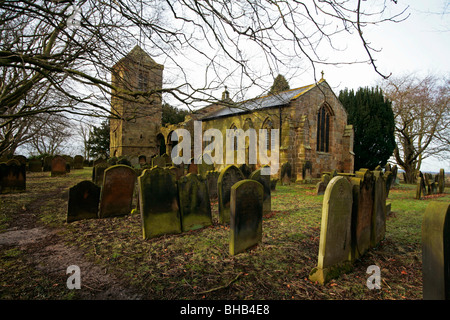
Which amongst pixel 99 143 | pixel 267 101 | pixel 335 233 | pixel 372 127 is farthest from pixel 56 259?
pixel 99 143

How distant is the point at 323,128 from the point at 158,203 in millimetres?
15635

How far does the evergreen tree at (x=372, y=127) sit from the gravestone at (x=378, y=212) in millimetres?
17017

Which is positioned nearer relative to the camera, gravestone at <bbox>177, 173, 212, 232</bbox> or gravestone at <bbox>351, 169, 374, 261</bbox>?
gravestone at <bbox>351, 169, 374, 261</bbox>

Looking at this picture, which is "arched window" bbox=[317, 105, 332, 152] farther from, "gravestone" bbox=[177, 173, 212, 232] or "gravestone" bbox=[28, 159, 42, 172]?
"gravestone" bbox=[28, 159, 42, 172]

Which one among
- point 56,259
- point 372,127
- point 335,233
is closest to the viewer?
point 335,233

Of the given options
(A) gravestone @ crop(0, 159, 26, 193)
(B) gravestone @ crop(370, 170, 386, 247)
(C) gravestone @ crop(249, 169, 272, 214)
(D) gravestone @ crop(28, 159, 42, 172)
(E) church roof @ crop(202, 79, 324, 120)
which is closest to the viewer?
(B) gravestone @ crop(370, 170, 386, 247)

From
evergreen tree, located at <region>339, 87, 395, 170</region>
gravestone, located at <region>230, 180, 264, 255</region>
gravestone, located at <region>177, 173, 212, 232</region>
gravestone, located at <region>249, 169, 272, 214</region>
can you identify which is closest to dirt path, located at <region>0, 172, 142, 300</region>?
gravestone, located at <region>230, 180, 264, 255</region>

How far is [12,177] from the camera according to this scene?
8281mm

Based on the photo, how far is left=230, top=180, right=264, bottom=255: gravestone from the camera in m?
3.55

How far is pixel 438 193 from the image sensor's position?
10.8 metres

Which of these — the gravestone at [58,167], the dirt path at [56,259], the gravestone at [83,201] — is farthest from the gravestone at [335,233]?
the gravestone at [58,167]

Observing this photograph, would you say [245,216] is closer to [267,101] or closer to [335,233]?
[335,233]

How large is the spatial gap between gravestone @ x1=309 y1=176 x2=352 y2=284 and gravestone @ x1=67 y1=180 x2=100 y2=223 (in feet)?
16.2
